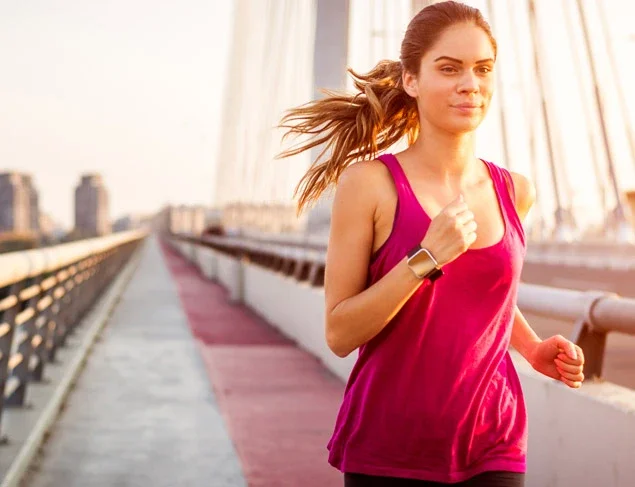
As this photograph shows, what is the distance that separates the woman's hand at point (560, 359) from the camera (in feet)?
7.30

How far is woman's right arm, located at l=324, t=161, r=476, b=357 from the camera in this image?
6.15 ft

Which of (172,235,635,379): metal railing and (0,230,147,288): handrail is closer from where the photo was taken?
→ (172,235,635,379): metal railing

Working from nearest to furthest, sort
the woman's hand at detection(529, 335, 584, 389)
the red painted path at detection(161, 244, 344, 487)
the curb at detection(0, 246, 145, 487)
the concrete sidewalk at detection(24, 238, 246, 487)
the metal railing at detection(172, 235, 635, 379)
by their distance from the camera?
the woman's hand at detection(529, 335, 584, 389) < the metal railing at detection(172, 235, 635, 379) < the curb at detection(0, 246, 145, 487) < the concrete sidewalk at detection(24, 238, 246, 487) < the red painted path at detection(161, 244, 344, 487)

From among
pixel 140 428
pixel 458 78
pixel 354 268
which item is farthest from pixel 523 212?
pixel 140 428

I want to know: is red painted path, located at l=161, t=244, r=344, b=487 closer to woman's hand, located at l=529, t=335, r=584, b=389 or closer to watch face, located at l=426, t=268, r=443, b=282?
woman's hand, located at l=529, t=335, r=584, b=389

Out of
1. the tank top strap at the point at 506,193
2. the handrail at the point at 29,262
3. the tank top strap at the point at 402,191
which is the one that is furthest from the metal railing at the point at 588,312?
the handrail at the point at 29,262

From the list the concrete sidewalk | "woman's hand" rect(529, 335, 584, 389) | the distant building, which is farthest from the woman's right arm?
the distant building

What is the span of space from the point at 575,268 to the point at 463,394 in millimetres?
29260

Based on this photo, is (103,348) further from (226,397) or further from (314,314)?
(226,397)

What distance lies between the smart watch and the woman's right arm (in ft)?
0.03

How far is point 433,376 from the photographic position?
1959 millimetres

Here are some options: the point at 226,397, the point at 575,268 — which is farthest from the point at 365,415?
the point at 575,268

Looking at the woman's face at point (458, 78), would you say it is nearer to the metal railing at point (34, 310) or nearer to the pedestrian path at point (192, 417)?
the metal railing at point (34, 310)

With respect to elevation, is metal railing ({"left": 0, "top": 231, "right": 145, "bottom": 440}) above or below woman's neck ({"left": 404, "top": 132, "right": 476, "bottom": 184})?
below
